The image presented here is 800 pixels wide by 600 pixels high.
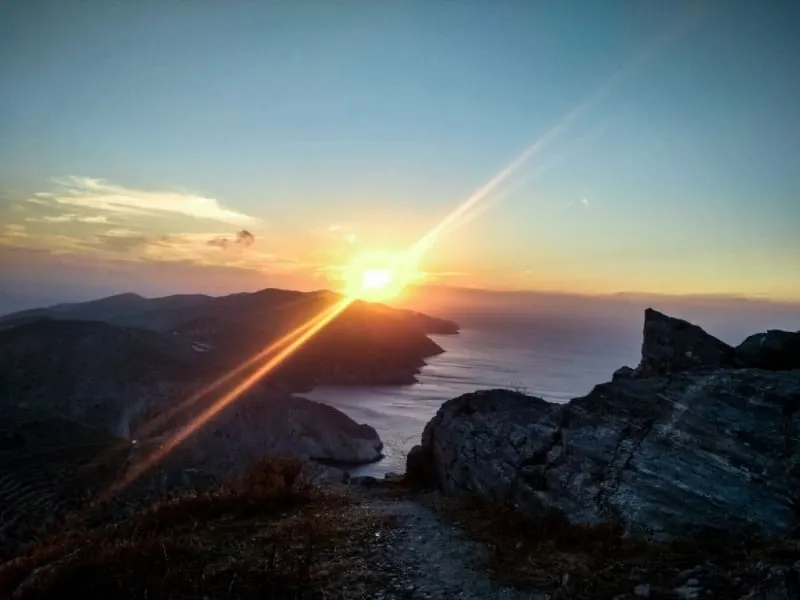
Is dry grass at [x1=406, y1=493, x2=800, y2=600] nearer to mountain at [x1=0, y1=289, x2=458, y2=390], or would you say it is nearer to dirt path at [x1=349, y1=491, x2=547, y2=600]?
dirt path at [x1=349, y1=491, x2=547, y2=600]

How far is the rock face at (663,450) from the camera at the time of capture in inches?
388

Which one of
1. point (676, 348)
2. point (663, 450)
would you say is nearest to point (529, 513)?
point (663, 450)

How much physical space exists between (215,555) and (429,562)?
3.98m

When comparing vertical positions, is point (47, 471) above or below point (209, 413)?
above

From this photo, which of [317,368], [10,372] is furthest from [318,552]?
[317,368]

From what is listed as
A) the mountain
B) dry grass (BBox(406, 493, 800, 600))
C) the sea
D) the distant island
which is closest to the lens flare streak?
the mountain

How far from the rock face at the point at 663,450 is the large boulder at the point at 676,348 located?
36 millimetres

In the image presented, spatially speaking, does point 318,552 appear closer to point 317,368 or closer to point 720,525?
point 720,525

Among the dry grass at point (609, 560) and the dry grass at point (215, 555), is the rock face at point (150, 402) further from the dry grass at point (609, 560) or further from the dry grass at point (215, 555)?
the dry grass at point (609, 560)

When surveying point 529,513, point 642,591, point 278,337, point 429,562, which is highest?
point 642,591

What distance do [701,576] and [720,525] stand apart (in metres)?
2.94

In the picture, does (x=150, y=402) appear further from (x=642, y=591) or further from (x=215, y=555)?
(x=642, y=591)

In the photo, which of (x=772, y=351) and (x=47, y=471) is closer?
(x=772, y=351)

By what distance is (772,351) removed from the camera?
15.0m
